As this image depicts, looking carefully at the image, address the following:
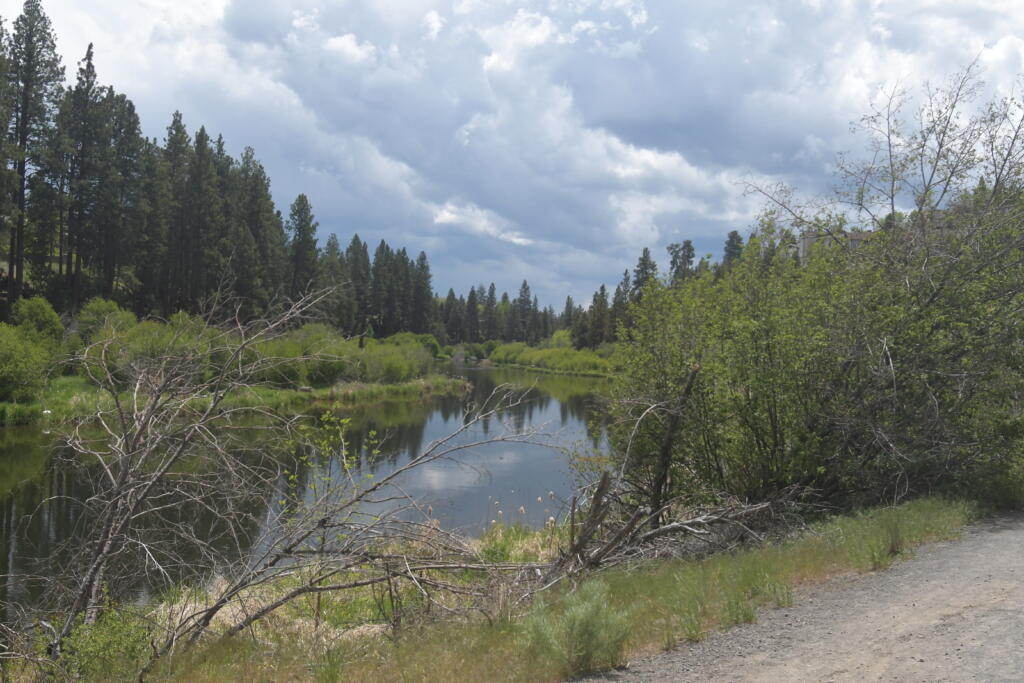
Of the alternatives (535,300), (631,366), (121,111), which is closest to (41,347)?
(121,111)

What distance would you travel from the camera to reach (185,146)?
184 feet

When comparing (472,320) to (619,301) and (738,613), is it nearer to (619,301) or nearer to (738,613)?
(619,301)

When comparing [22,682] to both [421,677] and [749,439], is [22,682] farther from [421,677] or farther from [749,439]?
[749,439]

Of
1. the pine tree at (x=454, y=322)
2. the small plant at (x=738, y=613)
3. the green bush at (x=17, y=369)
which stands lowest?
the small plant at (x=738, y=613)

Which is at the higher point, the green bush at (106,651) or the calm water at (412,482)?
the green bush at (106,651)

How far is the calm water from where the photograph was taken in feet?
35.3

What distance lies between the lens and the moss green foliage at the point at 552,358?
89.6 m

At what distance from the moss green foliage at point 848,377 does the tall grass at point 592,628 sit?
2.14m

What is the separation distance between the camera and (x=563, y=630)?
196 inches

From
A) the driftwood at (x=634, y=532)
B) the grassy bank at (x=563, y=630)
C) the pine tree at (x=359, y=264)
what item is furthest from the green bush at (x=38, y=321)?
the pine tree at (x=359, y=264)

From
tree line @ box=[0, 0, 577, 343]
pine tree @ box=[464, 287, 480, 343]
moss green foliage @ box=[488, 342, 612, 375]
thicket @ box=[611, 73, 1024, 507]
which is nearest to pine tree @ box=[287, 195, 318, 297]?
tree line @ box=[0, 0, 577, 343]

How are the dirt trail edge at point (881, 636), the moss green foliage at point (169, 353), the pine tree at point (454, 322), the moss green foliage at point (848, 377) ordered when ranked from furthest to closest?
the pine tree at point (454, 322)
the moss green foliage at point (848, 377)
the moss green foliage at point (169, 353)
the dirt trail edge at point (881, 636)

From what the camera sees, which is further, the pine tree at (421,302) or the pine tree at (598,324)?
the pine tree at (421,302)

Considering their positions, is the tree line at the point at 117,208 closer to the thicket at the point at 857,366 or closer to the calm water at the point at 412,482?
the calm water at the point at 412,482
